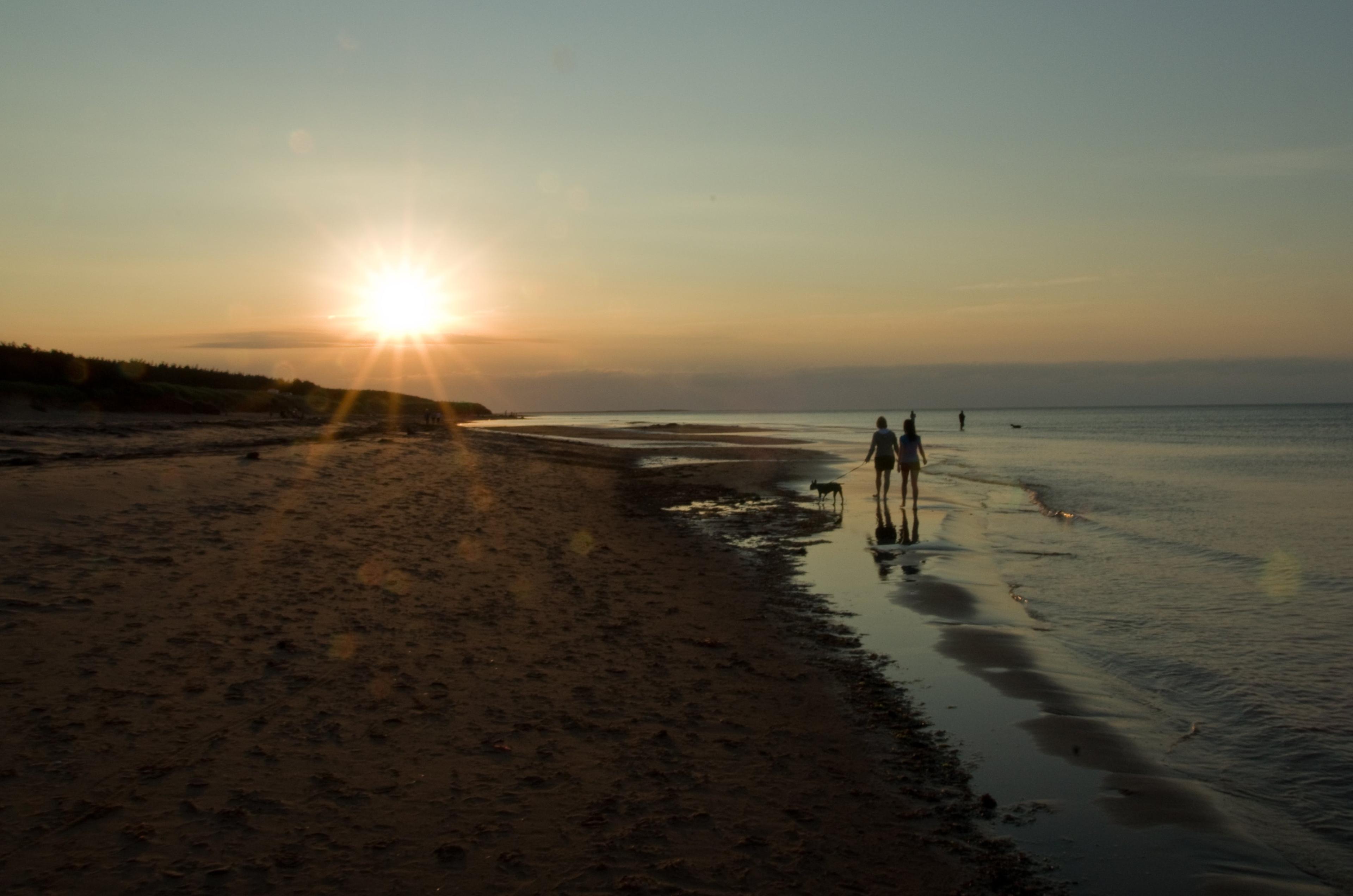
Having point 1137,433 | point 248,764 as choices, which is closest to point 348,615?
point 248,764

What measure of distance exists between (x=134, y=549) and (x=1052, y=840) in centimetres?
1010

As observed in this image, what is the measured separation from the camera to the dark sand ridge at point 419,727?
14.9 feet

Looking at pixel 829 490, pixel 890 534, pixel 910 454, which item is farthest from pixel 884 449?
pixel 890 534

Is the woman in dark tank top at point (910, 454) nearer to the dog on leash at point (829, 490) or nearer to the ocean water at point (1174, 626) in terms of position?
the ocean water at point (1174, 626)

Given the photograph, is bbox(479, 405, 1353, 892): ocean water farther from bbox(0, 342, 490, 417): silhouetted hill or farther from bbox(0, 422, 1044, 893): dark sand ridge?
bbox(0, 342, 490, 417): silhouetted hill

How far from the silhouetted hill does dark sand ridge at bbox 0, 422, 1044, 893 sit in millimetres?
26822

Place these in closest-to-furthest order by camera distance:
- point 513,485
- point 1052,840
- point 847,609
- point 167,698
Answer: point 1052,840, point 167,698, point 847,609, point 513,485

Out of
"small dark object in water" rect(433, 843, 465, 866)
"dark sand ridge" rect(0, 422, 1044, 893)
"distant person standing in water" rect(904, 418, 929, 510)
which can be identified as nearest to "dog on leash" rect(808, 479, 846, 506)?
"distant person standing in water" rect(904, 418, 929, 510)

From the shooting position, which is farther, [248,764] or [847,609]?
[847,609]

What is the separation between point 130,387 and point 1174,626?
42.9 m

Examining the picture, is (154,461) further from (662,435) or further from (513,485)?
(662,435)

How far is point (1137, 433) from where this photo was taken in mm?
84750

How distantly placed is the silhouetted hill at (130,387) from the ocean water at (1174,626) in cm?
3155

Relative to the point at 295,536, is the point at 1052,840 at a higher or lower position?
lower
